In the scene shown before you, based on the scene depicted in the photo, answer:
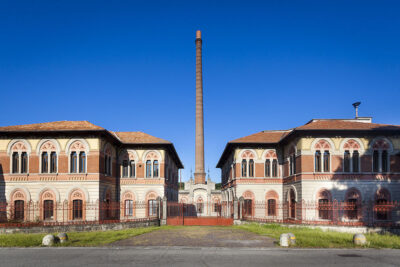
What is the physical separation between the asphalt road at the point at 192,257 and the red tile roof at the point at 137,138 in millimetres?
17444

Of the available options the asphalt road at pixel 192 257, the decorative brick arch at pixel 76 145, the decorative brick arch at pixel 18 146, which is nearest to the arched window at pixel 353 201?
the asphalt road at pixel 192 257

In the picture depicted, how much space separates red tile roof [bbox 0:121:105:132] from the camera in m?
25.7

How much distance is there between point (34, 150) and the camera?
26078 millimetres

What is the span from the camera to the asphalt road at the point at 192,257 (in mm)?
10867

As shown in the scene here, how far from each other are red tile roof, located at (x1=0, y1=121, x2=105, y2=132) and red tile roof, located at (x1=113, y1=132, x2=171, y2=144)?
4.57 m

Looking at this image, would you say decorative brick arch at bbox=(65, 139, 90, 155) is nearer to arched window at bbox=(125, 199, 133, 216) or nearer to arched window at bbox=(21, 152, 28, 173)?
arched window at bbox=(21, 152, 28, 173)

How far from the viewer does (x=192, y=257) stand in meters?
11.9

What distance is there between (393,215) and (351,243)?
12.9 metres

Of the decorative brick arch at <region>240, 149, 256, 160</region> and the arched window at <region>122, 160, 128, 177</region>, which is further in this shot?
the decorative brick arch at <region>240, 149, 256, 160</region>

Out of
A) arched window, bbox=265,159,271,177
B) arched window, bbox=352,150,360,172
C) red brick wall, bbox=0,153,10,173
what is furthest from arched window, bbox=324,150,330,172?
red brick wall, bbox=0,153,10,173

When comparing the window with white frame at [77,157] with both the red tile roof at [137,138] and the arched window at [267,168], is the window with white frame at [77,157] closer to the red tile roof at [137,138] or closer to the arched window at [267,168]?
the red tile roof at [137,138]

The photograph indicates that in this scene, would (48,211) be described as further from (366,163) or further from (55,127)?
(366,163)

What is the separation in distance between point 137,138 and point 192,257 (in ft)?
71.0

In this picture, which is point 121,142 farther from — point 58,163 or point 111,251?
point 111,251
